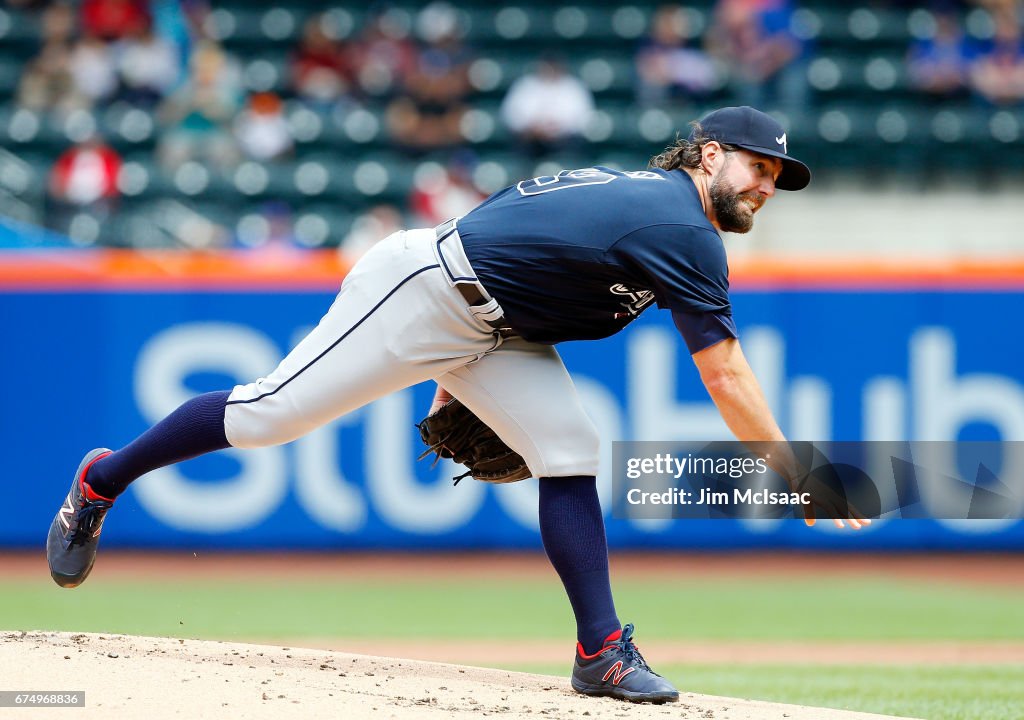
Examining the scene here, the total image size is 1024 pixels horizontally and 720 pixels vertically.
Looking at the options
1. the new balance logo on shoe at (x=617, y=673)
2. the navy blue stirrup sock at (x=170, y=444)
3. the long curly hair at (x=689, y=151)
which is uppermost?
the long curly hair at (x=689, y=151)

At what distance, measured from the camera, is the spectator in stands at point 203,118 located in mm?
10438

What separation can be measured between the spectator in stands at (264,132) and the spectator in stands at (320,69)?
0.46 meters

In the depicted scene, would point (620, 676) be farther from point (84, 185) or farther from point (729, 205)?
point (84, 185)

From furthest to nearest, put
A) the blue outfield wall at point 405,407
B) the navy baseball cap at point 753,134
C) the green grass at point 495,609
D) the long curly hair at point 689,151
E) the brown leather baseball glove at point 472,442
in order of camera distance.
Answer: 1. the blue outfield wall at point 405,407
2. the green grass at point 495,609
3. the brown leather baseball glove at point 472,442
4. the long curly hair at point 689,151
5. the navy baseball cap at point 753,134

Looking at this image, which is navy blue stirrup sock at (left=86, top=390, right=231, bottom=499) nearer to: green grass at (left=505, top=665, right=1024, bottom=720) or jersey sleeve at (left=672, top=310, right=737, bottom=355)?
jersey sleeve at (left=672, top=310, right=737, bottom=355)

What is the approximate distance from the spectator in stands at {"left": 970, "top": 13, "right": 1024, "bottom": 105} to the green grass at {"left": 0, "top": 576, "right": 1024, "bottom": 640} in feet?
16.7

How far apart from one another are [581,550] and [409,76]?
303 inches

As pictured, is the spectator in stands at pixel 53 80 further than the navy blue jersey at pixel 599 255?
Yes

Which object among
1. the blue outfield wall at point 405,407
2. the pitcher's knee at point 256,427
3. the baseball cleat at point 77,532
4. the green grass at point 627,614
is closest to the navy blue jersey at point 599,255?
the pitcher's knee at point 256,427

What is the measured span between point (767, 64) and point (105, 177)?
5335 millimetres

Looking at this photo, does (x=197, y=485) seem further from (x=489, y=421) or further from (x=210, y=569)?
(x=489, y=421)

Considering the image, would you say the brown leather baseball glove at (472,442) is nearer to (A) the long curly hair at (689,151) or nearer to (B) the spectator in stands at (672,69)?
(A) the long curly hair at (689,151)

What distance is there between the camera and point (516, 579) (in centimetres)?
776

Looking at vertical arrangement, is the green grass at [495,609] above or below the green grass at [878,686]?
above
